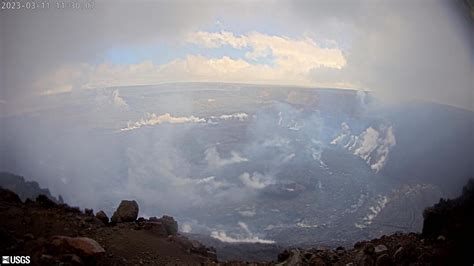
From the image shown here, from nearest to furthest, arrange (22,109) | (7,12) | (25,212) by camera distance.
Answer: (25,212), (7,12), (22,109)

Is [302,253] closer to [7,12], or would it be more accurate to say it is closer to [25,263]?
[25,263]

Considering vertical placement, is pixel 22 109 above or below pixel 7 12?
below

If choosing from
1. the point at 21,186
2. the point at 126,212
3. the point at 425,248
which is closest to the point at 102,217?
the point at 126,212

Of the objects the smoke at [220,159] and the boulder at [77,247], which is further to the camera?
the smoke at [220,159]

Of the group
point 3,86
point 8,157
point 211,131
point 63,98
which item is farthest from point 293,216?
point 3,86

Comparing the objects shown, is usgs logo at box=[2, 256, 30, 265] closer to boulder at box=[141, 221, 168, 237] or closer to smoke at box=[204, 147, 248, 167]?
boulder at box=[141, 221, 168, 237]

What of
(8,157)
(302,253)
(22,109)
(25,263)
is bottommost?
(25,263)

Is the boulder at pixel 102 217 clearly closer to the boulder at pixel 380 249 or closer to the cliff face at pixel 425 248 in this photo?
the cliff face at pixel 425 248

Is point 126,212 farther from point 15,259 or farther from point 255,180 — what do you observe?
point 255,180

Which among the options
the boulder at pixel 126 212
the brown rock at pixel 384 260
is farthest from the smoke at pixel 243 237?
the brown rock at pixel 384 260
